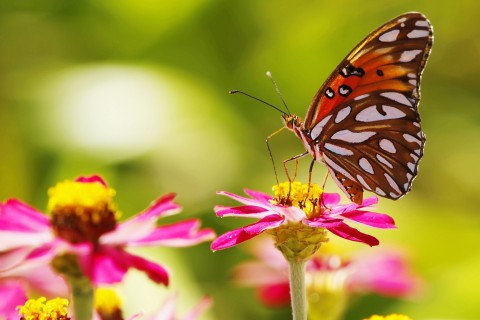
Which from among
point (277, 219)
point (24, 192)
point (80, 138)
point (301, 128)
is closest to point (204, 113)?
point (80, 138)

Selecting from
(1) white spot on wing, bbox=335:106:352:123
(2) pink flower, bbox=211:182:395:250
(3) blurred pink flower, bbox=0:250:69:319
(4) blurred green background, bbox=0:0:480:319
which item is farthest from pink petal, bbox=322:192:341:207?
(4) blurred green background, bbox=0:0:480:319

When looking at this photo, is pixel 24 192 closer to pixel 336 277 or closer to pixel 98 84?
pixel 98 84

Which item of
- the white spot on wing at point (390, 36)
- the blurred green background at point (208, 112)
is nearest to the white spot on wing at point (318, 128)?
the white spot on wing at point (390, 36)

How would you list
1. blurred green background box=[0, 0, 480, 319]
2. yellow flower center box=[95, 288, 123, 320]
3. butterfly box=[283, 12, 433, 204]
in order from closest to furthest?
yellow flower center box=[95, 288, 123, 320]
butterfly box=[283, 12, 433, 204]
blurred green background box=[0, 0, 480, 319]

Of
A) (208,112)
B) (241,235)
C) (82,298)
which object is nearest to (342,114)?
(241,235)

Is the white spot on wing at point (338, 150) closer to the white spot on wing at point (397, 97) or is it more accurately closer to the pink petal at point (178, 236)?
the white spot on wing at point (397, 97)

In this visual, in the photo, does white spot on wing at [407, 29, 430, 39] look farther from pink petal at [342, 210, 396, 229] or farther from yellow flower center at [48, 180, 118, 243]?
yellow flower center at [48, 180, 118, 243]
